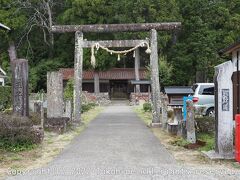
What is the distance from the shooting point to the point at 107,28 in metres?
20.2

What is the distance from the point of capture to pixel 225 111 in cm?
995

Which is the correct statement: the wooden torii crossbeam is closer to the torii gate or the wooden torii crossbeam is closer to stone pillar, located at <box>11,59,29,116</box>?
the torii gate

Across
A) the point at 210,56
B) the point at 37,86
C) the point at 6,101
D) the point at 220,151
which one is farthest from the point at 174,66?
the point at 220,151

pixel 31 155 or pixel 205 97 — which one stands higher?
pixel 205 97

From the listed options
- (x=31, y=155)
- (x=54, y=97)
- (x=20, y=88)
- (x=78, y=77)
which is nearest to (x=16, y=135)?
(x=31, y=155)

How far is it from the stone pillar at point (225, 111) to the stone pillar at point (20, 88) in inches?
294

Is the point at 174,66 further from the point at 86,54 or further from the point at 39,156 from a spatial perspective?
the point at 39,156

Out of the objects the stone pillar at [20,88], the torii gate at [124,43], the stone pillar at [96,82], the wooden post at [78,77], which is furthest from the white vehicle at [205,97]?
the stone pillar at [96,82]

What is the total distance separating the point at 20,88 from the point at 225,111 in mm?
7724

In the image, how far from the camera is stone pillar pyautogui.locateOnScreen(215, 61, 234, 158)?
989 cm

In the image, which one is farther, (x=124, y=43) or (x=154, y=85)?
(x=124, y=43)

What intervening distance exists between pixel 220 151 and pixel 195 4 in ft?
135

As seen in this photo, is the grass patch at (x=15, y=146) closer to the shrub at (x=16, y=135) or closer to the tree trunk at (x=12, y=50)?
the shrub at (x=16, y=135)

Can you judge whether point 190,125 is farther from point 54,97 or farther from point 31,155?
point 54,97
